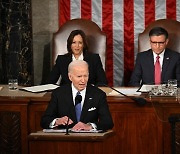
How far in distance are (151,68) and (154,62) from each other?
8 cm

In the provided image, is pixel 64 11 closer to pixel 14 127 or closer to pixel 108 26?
pixel 108 26

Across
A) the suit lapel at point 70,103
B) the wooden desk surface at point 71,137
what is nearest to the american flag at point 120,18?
the suit lapel at point 70,103

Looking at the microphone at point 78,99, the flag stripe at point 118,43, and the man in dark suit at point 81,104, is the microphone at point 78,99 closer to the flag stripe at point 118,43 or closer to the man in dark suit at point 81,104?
the man in dark suit at point 81,104

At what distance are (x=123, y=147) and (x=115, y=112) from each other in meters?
0.32

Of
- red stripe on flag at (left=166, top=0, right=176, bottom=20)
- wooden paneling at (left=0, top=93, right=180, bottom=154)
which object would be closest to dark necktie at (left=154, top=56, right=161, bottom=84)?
red stripe on flag at (left=166, top=0, right=176, bottom=20)

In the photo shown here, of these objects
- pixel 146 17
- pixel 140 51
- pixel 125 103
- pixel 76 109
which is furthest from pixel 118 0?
pixel 76 109

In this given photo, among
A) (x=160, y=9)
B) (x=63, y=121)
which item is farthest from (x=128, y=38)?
(x=63, y=121)

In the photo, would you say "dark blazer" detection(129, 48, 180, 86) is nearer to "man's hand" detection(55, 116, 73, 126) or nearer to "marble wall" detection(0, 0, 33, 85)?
"marble wall" detection(0, 0, 33, 85)

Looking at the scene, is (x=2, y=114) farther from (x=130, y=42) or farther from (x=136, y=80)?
(x=130, y=42)

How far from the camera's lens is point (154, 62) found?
20.8ft

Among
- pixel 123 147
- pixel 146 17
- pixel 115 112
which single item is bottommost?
pixel 123 147

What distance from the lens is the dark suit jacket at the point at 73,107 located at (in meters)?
4.26

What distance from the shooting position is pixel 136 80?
631 cm

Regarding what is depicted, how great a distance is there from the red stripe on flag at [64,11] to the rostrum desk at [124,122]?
8.39 ft
